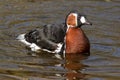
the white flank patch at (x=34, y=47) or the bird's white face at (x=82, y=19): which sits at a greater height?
the bird's white face at (x=82, y=19)

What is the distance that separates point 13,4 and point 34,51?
145 inches

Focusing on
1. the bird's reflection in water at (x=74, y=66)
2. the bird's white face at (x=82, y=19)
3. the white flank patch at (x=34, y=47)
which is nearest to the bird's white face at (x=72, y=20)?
the bird's white face at (x=82, y=19)

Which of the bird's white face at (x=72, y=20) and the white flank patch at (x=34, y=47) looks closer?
the bird's white face at (x=72, y=20)

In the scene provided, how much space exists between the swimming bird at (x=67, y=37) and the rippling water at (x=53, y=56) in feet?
0.68

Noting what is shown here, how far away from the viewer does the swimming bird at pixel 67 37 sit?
436 inches

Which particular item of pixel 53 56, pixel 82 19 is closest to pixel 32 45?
pixel 53 56

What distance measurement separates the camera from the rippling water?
9.50m

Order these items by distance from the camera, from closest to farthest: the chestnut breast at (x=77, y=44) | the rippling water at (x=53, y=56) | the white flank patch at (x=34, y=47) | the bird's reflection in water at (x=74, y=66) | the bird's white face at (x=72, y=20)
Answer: the bird's reflection in water at (x=74, y=66) → the rippling water at (x=53, y=56) → the chestnut breast at (x=77, y=44) → the bird's white face at (x=72, y=20) → the white flank patch at (x=34, y=47)

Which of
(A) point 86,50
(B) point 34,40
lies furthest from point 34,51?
(A) point 86,50

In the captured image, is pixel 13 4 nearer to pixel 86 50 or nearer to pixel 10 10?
pixel 10 10

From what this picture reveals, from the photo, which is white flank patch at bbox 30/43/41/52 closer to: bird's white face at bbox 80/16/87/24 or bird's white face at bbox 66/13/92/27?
bird's white face at bbox 66/13/92/27

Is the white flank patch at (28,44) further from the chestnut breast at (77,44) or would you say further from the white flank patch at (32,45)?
the chestnut breast at (77,44)


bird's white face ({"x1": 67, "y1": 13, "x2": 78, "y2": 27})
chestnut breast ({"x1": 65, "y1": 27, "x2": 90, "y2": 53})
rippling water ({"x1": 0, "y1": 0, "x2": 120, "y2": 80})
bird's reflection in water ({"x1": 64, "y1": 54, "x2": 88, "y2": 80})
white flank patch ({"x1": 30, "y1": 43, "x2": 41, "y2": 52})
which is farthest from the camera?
white flank patch ({"x1": 30, "y1": 43, "x2": 41, "y2": 52})

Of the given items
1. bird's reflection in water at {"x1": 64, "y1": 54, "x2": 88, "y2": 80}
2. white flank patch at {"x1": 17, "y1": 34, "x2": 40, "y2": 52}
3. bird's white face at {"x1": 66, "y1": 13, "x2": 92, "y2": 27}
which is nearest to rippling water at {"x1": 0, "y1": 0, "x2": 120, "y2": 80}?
bird's reflection in water at {"x1": 64, "y1": 54, "x2": 88, "y2": 80}
